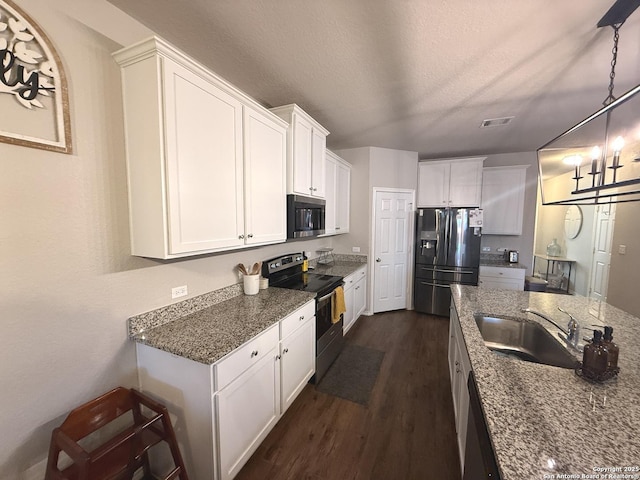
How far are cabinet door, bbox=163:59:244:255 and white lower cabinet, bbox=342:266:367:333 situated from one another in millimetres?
1856

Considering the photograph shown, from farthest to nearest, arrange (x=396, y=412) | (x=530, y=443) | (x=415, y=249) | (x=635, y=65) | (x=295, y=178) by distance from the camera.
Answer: (x=415, y=249) → (x=295, y=178) → (x=396, y=412) → (x=635, y=65) → (x=530, y=443)

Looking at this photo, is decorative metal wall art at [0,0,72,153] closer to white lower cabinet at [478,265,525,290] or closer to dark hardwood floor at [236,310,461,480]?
dark hardwood floor at [236,310,461,480]

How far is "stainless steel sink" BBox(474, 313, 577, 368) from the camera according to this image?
5.03ft

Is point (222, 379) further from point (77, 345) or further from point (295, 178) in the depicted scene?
point (295, 178)

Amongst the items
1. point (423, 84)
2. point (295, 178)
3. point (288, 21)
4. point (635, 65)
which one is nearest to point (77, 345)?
point (295, 178)

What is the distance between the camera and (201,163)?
1467 millimetres

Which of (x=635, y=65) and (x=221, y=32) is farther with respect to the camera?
(x=635, y=65)

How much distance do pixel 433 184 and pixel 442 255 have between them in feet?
3.89

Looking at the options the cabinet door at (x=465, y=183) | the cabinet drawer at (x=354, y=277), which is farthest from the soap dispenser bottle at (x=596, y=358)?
the cabinet door at (x=465, y=183)

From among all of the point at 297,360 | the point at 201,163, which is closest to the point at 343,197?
the point at 297,360

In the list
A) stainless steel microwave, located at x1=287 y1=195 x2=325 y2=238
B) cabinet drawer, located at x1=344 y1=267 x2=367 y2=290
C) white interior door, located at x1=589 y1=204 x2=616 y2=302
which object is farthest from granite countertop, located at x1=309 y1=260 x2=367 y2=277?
white interior door, located at x1=589 y1=204 x2=616 y2=302

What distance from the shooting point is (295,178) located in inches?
91.3

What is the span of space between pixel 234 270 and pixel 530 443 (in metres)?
1.99

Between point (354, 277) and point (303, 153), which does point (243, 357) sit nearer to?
point (303, 153)
